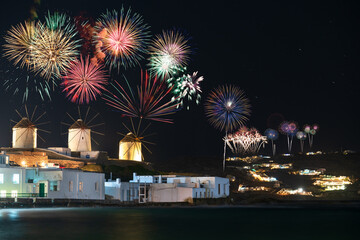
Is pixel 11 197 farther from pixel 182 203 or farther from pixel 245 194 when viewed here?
pixel 245 194

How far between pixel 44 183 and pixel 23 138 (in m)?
45.3

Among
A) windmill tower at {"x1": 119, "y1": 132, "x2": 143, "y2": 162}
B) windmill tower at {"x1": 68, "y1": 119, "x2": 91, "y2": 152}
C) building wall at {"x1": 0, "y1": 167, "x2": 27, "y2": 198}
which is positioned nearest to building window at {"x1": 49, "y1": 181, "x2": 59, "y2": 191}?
building wall at {"x1": 0, "y1": 167, "x2": 27, "y2": 198}

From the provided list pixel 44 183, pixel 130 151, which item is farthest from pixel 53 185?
pixel 130 151

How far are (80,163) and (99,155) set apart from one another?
10347 millimetres

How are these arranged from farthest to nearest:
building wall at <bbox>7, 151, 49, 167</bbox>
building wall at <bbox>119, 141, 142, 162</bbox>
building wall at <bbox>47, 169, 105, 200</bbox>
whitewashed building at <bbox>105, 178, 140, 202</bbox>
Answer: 1. building wall at <bbox>119, 141, 142, 162</bbox>
2. building wall at <bbox>7, 151, 49, 167</bbox>
3. whitewashed building at <bbox>105, 178, 140, 202</bbox>
4. building wall at <bbox>47, 169, 105, 200</bbox>

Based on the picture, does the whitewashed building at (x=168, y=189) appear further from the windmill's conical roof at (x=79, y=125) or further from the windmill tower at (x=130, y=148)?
the windmill tower at (x=130, y=148)

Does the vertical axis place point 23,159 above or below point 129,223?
above

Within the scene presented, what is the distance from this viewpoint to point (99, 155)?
12812 cm

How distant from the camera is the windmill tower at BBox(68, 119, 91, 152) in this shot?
136m

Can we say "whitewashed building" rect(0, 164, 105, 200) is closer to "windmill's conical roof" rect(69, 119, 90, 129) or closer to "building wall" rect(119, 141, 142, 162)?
"windmill's conical roof" rect(69, 119, 90, 129)

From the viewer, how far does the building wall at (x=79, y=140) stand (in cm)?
13588

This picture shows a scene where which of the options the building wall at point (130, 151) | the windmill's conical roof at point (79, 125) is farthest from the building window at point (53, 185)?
the building wall at point (130, 151)

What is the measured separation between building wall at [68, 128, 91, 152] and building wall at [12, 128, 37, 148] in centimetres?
1204

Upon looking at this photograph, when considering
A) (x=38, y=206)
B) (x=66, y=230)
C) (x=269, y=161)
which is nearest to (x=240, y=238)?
(x=66, y=230)
